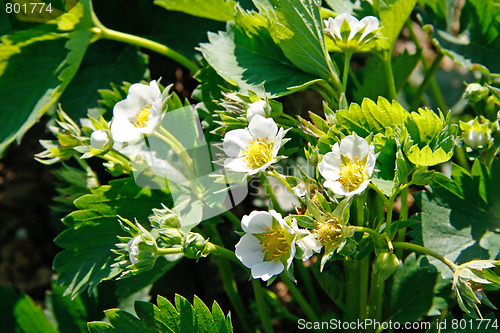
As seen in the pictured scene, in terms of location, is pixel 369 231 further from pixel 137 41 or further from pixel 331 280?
pixel 137 41

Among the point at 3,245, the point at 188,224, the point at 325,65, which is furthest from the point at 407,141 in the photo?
the point at 3,245

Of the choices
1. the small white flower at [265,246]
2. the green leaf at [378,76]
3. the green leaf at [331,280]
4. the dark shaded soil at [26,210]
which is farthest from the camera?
the dark shaded soil at [26,210]

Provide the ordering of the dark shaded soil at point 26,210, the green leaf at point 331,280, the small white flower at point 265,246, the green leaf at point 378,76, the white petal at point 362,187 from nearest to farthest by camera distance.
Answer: the white petal at point 362,187
the small white flower at point 265,246
the green leaf at point 331,280
the green leaf at point 378,76
the dark shaded soil at point 26,210

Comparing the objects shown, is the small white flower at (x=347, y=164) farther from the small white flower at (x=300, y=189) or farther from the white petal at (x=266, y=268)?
the white petal at (x=266, y=268)

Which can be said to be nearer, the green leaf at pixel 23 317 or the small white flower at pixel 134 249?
the small white flower at pixel 134 249

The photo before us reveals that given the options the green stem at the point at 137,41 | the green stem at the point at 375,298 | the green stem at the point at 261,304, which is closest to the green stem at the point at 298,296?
the green stem at the point at 261,304

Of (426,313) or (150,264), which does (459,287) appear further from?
(150,264)

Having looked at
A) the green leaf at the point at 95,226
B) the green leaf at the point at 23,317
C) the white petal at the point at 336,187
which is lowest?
the green leaf at the point at 23,317
